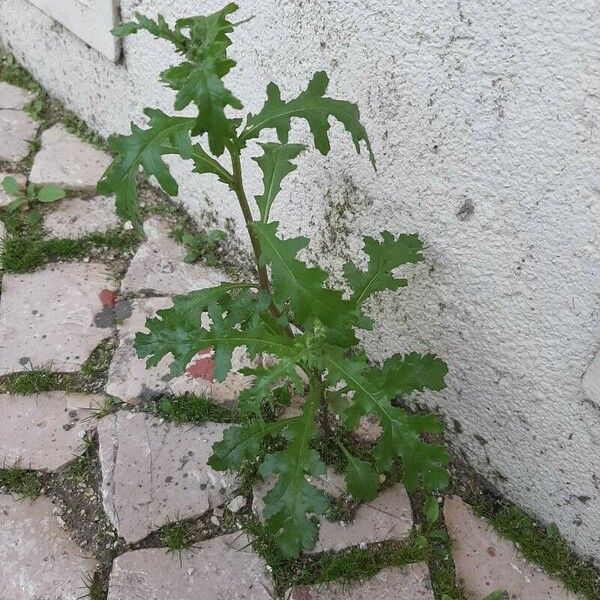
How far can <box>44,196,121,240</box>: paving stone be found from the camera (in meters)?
2.84

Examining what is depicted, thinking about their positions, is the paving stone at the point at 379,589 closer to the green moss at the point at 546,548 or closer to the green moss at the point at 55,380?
the green moss at the point at 546,548

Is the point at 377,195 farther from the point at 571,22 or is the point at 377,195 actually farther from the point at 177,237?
the point at 177,237

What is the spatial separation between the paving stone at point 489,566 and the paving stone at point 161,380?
827 millimetres

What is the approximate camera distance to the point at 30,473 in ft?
6.81

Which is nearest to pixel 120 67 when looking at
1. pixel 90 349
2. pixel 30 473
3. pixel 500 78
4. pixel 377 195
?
pixel 90 349

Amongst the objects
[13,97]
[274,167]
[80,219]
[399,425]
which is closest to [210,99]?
[274,167]

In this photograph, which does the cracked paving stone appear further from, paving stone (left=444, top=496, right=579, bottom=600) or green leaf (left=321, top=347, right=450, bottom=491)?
green leaf (left=321, top=347, right=450, bottom=491)

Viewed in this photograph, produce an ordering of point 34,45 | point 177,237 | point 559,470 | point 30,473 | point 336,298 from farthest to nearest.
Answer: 1. point 34,45
2. point 177,237
3. point 30,473
4. point 559,470
5. point 336,298

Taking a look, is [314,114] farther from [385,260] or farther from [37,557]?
[37,557]

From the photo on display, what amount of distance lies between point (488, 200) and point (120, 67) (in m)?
1.94

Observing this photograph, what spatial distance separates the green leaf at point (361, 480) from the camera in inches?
73.0

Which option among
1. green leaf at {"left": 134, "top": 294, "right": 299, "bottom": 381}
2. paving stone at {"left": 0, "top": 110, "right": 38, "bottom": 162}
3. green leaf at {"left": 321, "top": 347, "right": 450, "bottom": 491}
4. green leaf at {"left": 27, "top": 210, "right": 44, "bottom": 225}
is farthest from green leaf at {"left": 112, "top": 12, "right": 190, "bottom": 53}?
paving stone at {"left": 0, "top": 110, "right": 38, "bottom": 162}

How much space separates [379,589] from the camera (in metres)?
1.82

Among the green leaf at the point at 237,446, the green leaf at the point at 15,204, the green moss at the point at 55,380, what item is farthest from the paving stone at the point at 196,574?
the green leaf at the point at 15,204
